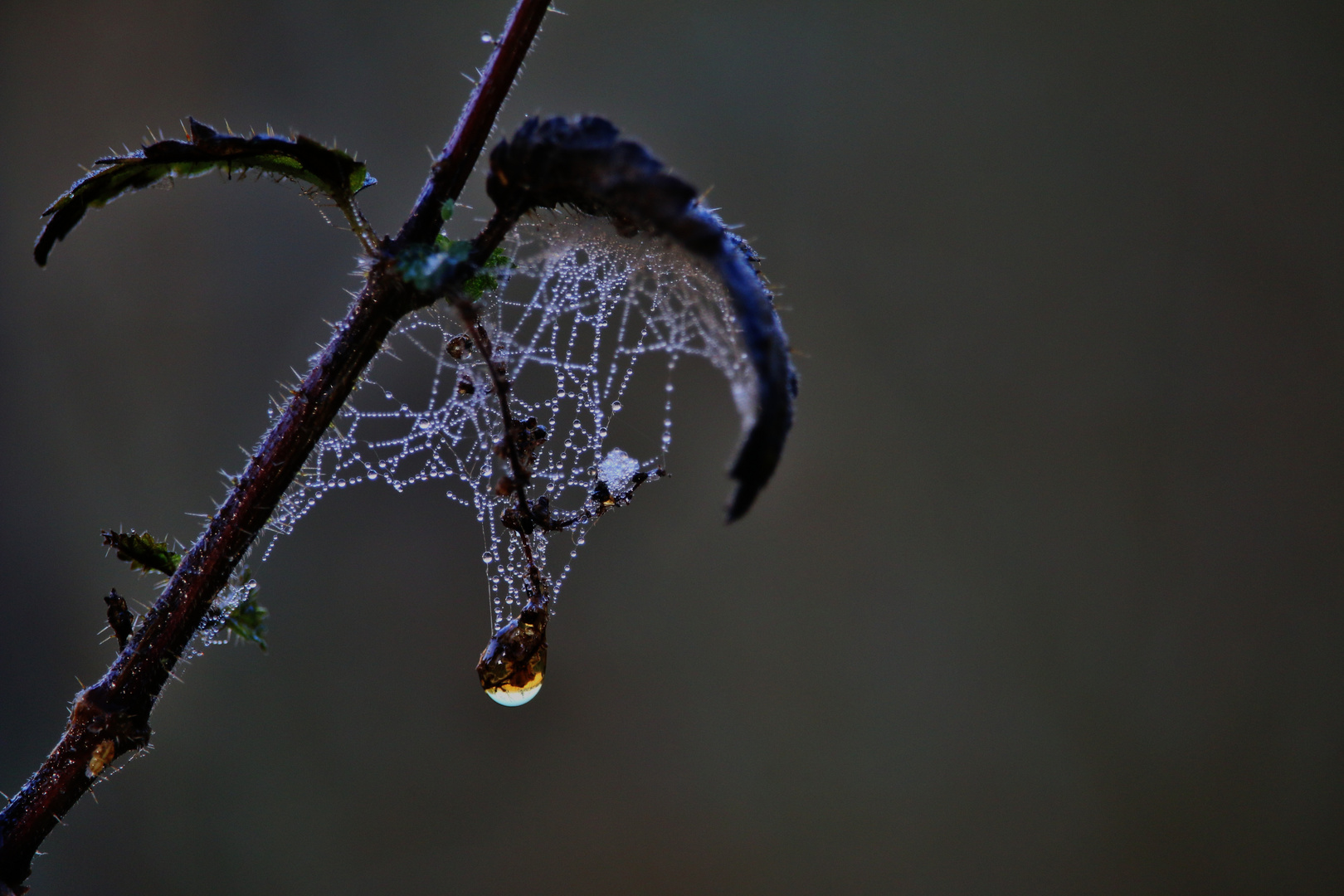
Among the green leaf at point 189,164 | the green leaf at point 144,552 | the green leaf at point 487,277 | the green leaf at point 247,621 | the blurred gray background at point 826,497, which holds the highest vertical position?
the blurred gray background at point 826,497

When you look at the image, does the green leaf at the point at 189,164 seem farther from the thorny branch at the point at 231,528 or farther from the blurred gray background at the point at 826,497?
the blurred gray background at the point at 826,497

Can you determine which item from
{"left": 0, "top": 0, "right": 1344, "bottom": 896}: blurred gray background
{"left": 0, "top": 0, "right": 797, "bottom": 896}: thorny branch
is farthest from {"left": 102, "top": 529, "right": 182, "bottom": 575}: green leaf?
{"left": 0, "top": 0, "right": 1344, "bottom": 896}: blurred gray background

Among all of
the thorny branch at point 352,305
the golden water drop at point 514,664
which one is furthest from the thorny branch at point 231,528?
the golden water drop at point 514,664

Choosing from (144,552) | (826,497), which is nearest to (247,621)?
(144,552)

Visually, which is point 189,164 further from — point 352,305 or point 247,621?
point 247,621

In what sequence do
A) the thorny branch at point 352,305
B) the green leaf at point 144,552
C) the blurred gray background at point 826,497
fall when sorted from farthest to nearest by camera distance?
the blurred gray background at point 826,497
the green leaf at point 144,552
the thorny branch at point 352,305

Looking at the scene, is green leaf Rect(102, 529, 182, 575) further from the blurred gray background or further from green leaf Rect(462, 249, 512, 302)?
the blurred gray background

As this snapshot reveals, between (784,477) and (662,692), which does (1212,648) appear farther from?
(662,692)
